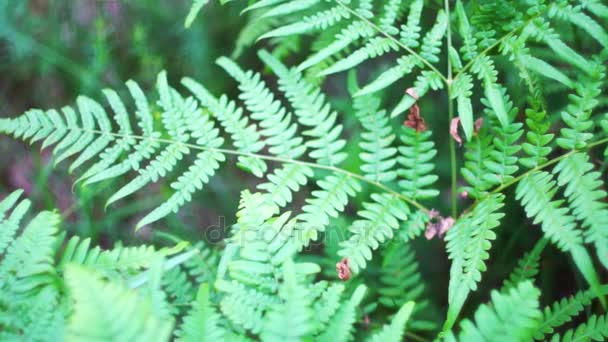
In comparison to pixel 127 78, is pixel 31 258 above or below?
below

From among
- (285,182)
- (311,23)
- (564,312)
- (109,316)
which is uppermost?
(311,23)

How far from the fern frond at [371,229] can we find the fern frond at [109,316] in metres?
0.71

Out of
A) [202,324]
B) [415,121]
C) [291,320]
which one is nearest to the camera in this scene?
[291,320]

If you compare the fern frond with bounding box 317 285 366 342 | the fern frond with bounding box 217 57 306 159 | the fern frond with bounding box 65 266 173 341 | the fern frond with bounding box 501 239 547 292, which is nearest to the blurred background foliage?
the fern frond with bounding box 501 239 547 292

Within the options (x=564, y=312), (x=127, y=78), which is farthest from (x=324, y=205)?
(x=127, y=78)

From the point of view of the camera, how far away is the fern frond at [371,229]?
1520 millimetres

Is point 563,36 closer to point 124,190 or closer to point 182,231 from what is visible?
point 124,190

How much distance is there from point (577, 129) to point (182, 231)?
1.80 metres

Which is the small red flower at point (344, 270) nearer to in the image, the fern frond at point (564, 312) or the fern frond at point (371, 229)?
the fern frond at point (371, 229)

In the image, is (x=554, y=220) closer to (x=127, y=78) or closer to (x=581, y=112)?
(x=581, y=112)

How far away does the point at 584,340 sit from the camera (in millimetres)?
1437

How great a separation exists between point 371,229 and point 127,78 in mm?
2106

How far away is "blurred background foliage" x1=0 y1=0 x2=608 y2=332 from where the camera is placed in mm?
2668

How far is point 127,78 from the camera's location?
123 inches
